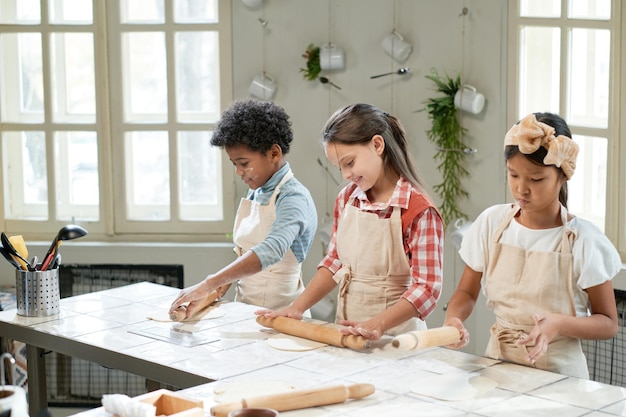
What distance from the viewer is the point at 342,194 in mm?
2852

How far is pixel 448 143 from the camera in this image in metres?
4.05

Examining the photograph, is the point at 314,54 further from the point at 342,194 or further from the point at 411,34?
→ the point at 342,194

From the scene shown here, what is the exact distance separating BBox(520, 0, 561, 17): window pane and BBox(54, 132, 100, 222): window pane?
2.13m

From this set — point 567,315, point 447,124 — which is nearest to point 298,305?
point 567,315

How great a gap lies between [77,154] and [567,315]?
3.01 meters

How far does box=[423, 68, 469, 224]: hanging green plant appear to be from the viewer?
4.02 metres

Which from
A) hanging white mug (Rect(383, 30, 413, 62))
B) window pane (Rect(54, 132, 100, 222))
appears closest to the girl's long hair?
hanging white mug (Rect(383, 30, 413, 62))

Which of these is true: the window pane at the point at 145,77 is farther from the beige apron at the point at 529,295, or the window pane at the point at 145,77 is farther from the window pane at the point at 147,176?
the beige apron at the point at 529,295

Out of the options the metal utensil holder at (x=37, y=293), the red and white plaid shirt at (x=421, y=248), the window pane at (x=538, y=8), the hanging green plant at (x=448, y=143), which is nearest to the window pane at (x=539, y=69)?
the window pane at (x=538, y=8)

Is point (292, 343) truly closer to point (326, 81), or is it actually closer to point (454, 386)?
point (454, 386)

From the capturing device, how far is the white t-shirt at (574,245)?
2283 mm

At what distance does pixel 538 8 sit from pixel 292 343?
2.13 meters

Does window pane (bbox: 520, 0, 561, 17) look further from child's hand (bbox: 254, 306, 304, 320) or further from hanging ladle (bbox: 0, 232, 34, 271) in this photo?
hanging ladle (bbox: 0, 232, 34, 271)

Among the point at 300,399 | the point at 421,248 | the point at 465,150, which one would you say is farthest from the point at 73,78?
the point at 300,399
